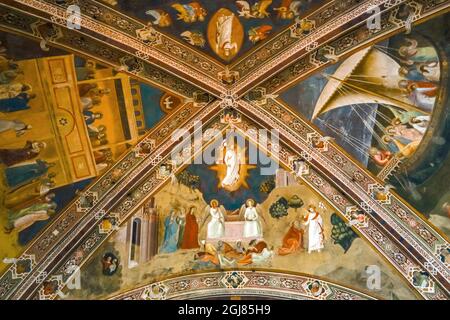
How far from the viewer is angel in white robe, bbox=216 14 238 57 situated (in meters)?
12.4

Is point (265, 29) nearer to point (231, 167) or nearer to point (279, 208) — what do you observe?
point (231, 167)

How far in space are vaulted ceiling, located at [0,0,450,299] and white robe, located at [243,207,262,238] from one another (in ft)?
4.50

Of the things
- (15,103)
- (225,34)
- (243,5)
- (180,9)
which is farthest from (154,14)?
(15,103)

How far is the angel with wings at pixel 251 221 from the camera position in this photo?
1429 cm

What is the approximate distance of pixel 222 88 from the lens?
13.2 m

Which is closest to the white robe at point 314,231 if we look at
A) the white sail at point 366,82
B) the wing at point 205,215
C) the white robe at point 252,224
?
the white robe at point 252,224

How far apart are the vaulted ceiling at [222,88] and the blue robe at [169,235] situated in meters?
0.77

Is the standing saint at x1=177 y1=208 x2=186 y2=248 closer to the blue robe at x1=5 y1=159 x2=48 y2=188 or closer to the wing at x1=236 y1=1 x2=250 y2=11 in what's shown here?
the blue robe at x1=5 y1=159 x2=48 y2=188

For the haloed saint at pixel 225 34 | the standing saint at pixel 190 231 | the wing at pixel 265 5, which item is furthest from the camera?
the standing saint at pixel 190 231

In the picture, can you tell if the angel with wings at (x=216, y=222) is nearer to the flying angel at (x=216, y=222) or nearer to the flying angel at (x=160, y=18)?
the flying angel at (x=216, y=222)

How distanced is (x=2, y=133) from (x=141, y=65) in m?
2.98

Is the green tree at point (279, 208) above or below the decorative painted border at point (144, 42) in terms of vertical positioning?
below

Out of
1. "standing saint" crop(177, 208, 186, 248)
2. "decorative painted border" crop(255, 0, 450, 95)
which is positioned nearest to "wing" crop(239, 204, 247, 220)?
"standing saint" crop(177, 208, 186, 248)

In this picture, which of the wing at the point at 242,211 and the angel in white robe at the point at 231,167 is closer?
the angel in white robe at the point at 231,167
